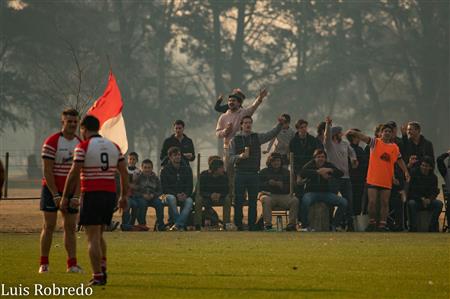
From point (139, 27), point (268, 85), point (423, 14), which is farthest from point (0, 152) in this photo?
point (423, 14)

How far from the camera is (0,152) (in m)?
89.3

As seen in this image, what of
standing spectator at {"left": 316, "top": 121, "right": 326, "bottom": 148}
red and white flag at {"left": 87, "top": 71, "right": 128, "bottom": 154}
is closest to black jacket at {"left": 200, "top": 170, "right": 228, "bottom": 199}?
red and white flag at {"left": 87, "top": 71, "right": 128, "bottom": 154}

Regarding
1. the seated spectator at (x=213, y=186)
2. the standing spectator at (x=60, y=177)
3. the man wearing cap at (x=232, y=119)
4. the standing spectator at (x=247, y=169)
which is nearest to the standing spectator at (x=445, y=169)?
the standing spectator at (x=247, y=169)

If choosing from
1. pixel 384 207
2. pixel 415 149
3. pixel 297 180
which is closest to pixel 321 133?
pixel 297 180

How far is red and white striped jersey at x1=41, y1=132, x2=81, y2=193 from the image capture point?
636 inches

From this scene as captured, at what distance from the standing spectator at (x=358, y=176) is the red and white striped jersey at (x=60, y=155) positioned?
11.5 m

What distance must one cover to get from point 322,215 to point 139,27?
57.6 meters

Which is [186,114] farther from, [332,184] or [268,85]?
[332,184]

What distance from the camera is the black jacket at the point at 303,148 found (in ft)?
90.6

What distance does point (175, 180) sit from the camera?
89.8ft

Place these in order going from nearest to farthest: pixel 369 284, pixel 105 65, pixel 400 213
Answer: pixel 369 284
pixel 400 213
pixel 105 65

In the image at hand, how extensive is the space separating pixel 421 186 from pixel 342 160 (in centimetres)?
160

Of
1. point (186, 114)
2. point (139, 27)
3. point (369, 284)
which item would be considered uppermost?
point (139, 27)

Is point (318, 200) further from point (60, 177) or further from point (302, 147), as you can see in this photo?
point (60, 177)
